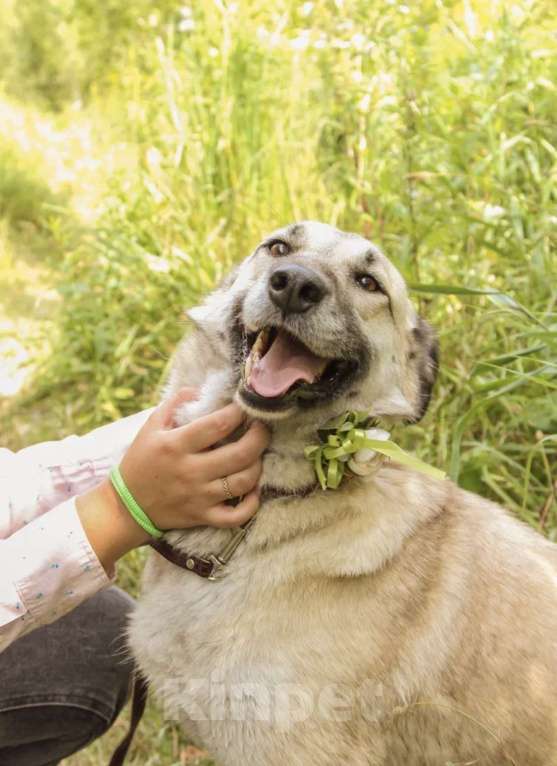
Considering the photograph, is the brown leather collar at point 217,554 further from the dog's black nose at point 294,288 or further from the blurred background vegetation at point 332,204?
the blurred background vegetation at point 332,204

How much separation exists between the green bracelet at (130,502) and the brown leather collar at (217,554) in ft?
0.32

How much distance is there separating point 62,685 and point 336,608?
0.74 metres

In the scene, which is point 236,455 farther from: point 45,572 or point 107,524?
point 45,572

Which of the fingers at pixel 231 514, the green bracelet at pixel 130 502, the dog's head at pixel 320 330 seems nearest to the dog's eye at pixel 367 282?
the dog's head at pixel 320 330

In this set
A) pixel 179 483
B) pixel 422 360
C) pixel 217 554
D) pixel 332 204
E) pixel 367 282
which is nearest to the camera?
pixel 179 483

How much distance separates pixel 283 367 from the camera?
1.81 metres

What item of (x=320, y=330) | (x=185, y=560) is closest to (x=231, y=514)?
(x=185, y=560)

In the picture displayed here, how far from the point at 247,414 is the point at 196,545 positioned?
31 cm

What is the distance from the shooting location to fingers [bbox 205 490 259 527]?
5.74ft

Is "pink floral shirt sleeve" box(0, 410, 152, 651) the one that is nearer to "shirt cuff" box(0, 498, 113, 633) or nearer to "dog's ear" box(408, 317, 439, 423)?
"shirt cuff" box(0, 498, 113, 633)

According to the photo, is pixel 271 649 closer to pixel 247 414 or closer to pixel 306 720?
pixel 306 720

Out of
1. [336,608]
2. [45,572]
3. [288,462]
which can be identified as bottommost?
[336,608]

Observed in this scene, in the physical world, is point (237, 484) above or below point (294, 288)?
below

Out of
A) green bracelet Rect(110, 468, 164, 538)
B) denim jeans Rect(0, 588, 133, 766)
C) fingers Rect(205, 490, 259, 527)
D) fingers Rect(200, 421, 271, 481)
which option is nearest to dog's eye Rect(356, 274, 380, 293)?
fingers Rect(200, 421, 271, 481)
